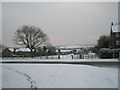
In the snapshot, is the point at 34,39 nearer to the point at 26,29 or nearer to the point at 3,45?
the point at 26,29

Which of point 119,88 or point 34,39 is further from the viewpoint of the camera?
point 34,39

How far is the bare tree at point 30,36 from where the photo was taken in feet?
211

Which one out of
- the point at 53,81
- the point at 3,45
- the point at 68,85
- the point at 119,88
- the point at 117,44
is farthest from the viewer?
the point at 3,45

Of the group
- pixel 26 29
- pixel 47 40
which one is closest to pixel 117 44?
pixel 47 40

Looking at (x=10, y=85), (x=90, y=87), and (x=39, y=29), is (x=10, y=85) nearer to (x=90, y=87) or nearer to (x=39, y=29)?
(x=90, y=87)

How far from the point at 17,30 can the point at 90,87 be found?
59869 mm

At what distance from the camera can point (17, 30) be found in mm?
67438

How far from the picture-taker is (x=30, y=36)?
65062 millimetres

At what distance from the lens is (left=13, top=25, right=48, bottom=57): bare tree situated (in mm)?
64438

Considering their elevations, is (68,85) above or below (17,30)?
below

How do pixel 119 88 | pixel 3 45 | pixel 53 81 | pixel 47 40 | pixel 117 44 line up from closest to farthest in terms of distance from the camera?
pixel 119 88, pixel 53 81, pixel 117 44, pixel 3 45, pixel 47 40

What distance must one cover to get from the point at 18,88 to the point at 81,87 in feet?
11.5

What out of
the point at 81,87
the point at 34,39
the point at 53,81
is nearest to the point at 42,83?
the point at 53,81

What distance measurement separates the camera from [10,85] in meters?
11.3
